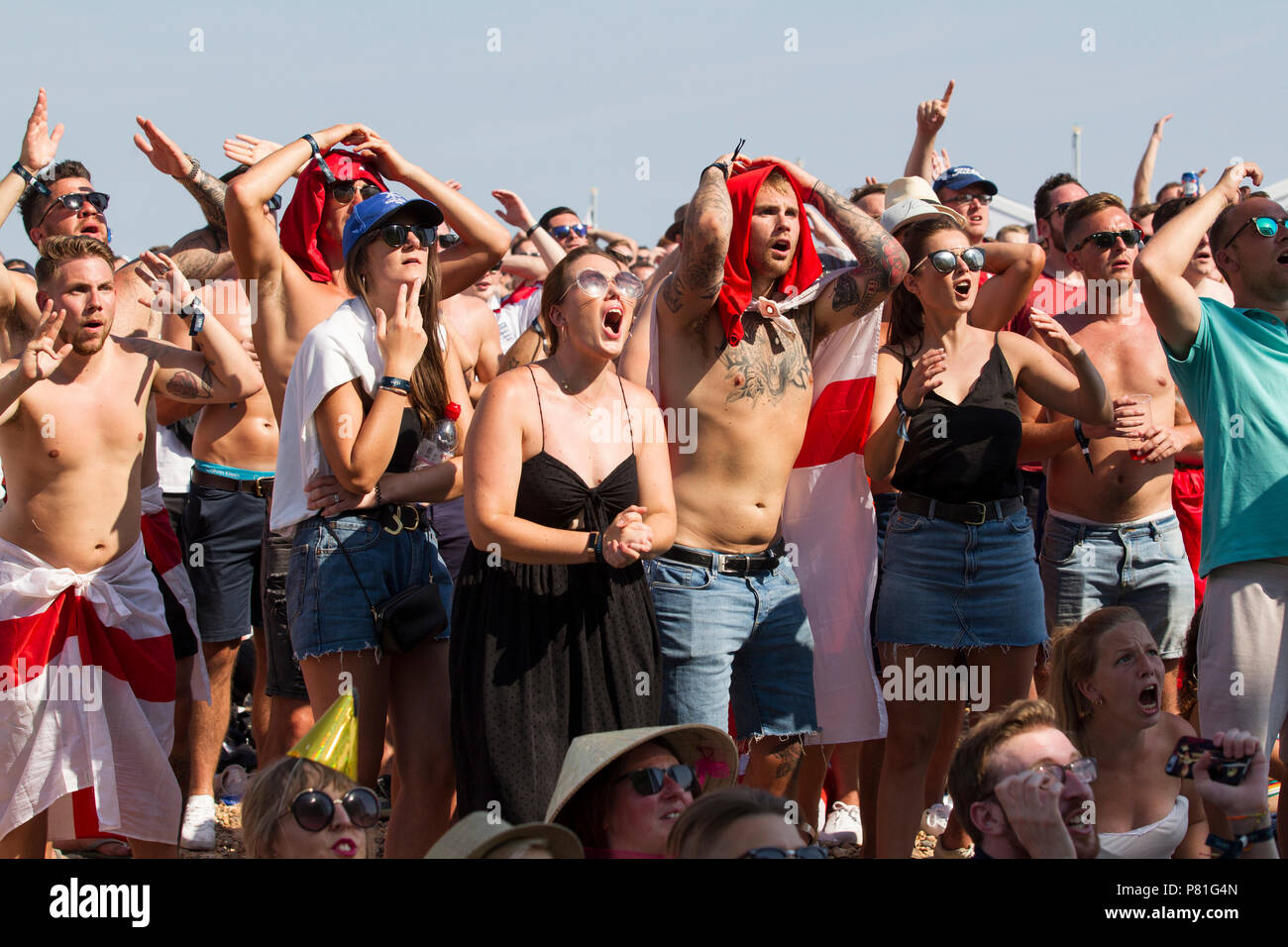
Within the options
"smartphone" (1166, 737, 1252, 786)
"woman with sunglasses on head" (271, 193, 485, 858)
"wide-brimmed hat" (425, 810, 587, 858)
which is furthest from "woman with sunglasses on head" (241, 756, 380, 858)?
"smartphone" (1166, 737, 1252, 786)

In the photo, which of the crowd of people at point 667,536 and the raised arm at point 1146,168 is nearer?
the crowd of people at point 667,536

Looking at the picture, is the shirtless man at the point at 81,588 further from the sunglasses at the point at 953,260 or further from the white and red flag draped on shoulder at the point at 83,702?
the sunglasses at the point at 953,260

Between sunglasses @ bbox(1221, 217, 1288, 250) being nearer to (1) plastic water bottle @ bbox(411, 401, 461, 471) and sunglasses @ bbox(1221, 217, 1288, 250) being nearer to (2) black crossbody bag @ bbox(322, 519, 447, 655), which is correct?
(1) plastic water bottle @ bbox(411, 401, 461, 471)

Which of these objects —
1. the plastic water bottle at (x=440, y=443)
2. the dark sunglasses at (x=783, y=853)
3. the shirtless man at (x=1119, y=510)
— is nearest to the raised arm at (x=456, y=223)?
the plastic water bottle at (x=440, y=443)

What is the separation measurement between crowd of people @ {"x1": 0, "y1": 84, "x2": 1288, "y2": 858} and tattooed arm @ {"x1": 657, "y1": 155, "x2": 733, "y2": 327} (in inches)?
0.6

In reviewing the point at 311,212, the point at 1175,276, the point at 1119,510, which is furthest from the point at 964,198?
the point at 311,212

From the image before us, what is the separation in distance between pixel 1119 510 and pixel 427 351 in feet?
9.51

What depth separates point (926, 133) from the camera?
6.74m

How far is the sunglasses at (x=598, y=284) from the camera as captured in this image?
4.00m

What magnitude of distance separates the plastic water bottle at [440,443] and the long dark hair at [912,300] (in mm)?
1755

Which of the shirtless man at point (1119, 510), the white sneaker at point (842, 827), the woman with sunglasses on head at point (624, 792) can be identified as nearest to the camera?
the woman with sunglasses on head at point (624, 792)

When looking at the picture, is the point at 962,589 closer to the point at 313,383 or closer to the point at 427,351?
the point at 427,351

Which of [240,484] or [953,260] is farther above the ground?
[953,260]
